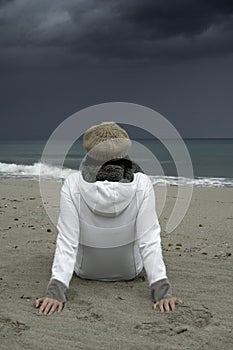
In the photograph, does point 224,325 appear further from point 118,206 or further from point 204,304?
point 118,206

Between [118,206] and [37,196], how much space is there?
784 cm

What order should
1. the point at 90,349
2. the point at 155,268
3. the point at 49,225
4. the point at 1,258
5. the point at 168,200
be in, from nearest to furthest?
1. the point at 90,349
2. the point at 155,268
3. the point at 1,258
4. the point at 49,225
5. the point at 168,200

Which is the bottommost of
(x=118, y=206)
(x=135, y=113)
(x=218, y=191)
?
(x=218, y=191)

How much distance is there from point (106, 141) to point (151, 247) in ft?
3.12

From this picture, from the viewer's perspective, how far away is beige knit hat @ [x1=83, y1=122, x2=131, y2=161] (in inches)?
171

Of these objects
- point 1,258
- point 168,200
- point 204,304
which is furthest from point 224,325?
point 168,200

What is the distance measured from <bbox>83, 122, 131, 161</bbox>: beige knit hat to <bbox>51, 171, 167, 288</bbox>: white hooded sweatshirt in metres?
0.24

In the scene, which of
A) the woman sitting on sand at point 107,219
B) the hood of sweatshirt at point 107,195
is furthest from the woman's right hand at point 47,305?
the hood of sweatshirt at point 107,195

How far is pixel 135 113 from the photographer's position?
15.0 ft

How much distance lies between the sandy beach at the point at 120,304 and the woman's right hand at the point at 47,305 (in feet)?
0.19

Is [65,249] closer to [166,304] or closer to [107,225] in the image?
[107,225]

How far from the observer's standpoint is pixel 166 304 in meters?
4.22

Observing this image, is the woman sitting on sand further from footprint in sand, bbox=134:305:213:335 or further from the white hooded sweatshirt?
footprint in sand, bbox=134:305:213:335

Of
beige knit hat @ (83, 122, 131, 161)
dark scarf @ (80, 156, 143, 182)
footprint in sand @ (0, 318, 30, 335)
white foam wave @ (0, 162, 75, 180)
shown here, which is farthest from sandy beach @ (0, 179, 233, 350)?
white foam wave @ (0, 162, 75, 180)
